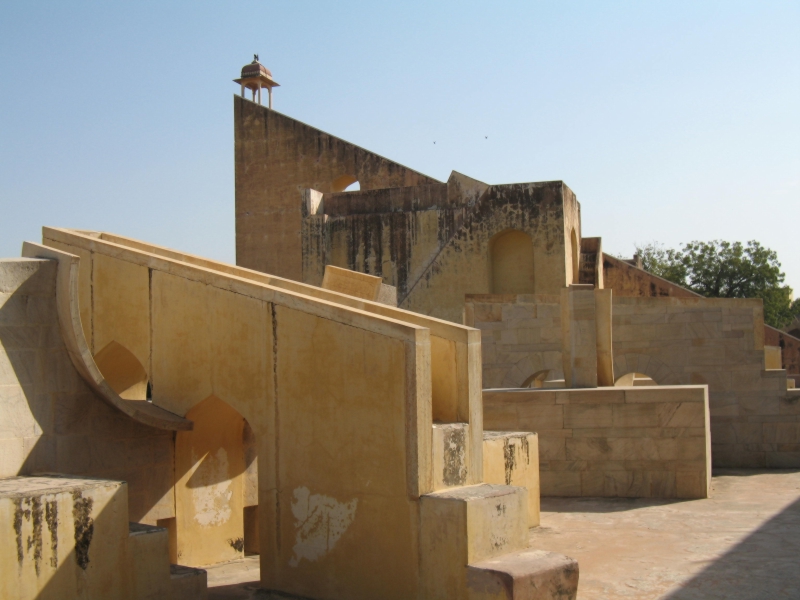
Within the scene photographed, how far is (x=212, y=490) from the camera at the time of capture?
7434 mm

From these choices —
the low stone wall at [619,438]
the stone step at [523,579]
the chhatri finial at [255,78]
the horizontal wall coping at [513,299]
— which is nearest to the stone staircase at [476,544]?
the stone step at [523,579]

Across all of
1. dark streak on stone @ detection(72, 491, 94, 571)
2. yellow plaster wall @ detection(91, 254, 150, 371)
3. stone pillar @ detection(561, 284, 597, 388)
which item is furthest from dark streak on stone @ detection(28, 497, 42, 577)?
stone pillar @ detection(561, 284, 597, 388)

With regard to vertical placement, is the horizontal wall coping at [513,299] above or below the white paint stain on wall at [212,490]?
above

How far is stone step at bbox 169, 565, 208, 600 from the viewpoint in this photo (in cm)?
548

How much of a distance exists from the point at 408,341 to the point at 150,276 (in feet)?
8.19

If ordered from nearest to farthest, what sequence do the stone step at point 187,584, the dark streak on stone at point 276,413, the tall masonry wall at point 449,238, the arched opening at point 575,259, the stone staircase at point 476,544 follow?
the stone staircase at point 476,544 < the stone step at point 187,584 < the dark streak on stone at point 276,413 < the tall masonry wall at point 449,238 < the arched opening at point 575,259

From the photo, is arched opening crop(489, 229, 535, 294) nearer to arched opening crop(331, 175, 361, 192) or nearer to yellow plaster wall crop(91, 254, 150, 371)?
arched opening crop(331, 175, 361, 192)

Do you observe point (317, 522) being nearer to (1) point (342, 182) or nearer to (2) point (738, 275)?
(1) point (342, 182)

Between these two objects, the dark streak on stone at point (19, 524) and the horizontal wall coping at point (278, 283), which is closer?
the dark streak on stone at point (19, 524)

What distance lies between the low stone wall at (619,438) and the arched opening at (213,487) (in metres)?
3.05

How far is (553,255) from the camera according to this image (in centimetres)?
1652

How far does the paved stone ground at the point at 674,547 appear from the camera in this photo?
19.5 ft

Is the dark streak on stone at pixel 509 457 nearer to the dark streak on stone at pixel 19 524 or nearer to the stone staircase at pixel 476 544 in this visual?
the stone staircase at pixel 476 544

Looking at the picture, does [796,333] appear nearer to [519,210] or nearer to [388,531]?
[519,210]
